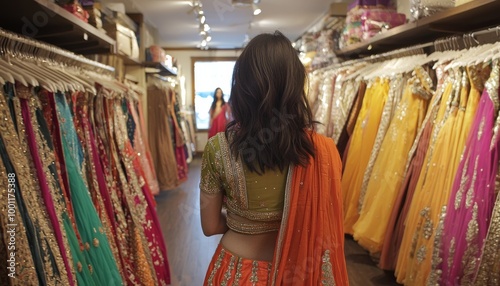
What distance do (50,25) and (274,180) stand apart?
1592 mm

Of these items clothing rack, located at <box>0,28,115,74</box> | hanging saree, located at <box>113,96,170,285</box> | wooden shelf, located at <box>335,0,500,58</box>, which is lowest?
hanging saree, located at <box>113,96,170,285</box>

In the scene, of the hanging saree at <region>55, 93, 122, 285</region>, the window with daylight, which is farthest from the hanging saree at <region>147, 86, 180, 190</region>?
the window with daylight

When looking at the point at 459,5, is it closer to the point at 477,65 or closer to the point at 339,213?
the point at 477,65

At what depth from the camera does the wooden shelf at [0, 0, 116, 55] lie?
1721 mm

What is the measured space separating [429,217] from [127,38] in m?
3.22

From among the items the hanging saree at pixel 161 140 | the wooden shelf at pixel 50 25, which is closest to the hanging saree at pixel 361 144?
the wooden shelf at pixel 50 25

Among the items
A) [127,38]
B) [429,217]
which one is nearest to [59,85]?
[429,217]

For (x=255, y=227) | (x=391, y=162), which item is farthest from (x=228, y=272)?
(x=391, y=162)

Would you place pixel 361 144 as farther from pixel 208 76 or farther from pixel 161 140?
pixel 208 76

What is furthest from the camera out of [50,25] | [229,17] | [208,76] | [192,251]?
[208,76]

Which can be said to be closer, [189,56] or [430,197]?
[430,197]

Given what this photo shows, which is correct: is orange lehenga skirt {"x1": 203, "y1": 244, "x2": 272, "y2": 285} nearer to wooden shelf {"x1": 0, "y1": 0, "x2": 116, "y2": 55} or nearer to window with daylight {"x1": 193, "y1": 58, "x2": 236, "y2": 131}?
wooden shelf {"x1": 0, "y1": 0, "x2": 116, "y2": 55}

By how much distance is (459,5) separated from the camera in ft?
7.37

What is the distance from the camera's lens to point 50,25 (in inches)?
84.7
